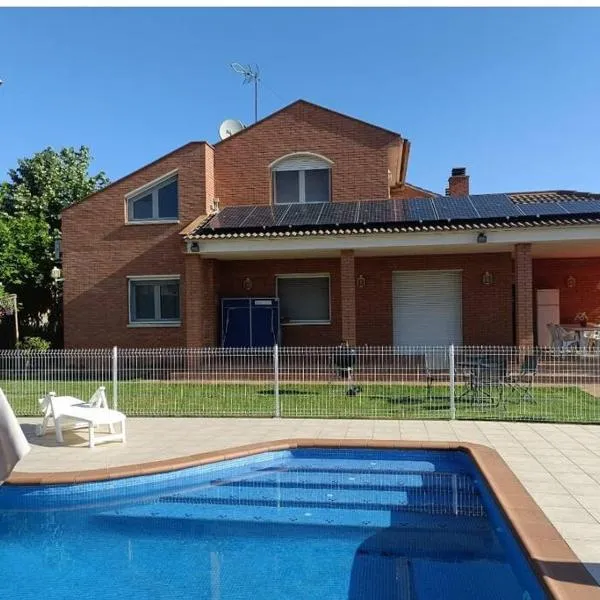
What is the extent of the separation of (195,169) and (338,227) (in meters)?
5.56

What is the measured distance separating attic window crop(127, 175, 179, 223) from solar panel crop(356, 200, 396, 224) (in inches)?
238

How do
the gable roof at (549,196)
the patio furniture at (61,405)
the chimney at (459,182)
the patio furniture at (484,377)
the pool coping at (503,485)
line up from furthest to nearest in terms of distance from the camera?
the chimney at (459,182) < the gable roof at (549,196) < the patio furniture at (484,377) < the patio furniture at (61,405) < the pool coping at (503,485)

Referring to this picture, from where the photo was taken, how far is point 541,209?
640 inches

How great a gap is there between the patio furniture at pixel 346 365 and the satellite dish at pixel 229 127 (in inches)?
502

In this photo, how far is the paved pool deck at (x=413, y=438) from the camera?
6.33 meters

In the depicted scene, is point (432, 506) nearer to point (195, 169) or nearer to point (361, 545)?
point (361, 545)

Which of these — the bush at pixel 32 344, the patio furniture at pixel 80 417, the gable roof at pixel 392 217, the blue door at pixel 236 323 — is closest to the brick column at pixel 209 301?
the blue door at pixel 236 323

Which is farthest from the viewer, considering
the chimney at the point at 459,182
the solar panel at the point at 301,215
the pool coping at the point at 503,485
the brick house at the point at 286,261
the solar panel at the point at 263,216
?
the chimney at the point at 459,182

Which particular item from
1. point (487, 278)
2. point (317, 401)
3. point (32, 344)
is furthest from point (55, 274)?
point (487, 278)

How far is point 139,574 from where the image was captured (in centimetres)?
578

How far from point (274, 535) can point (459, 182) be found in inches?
823

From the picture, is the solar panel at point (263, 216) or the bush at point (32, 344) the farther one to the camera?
the bush at point (32, 344)

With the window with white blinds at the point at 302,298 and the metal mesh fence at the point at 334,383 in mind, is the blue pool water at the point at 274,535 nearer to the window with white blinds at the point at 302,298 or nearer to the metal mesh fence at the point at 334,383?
the metal mesh fence at the point at 334,383

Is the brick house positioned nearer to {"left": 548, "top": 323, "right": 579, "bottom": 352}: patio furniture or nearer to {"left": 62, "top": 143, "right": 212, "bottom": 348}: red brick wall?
{"left": 62, "top": 143, "right": 212, "bottom": 348}: red brick wall
